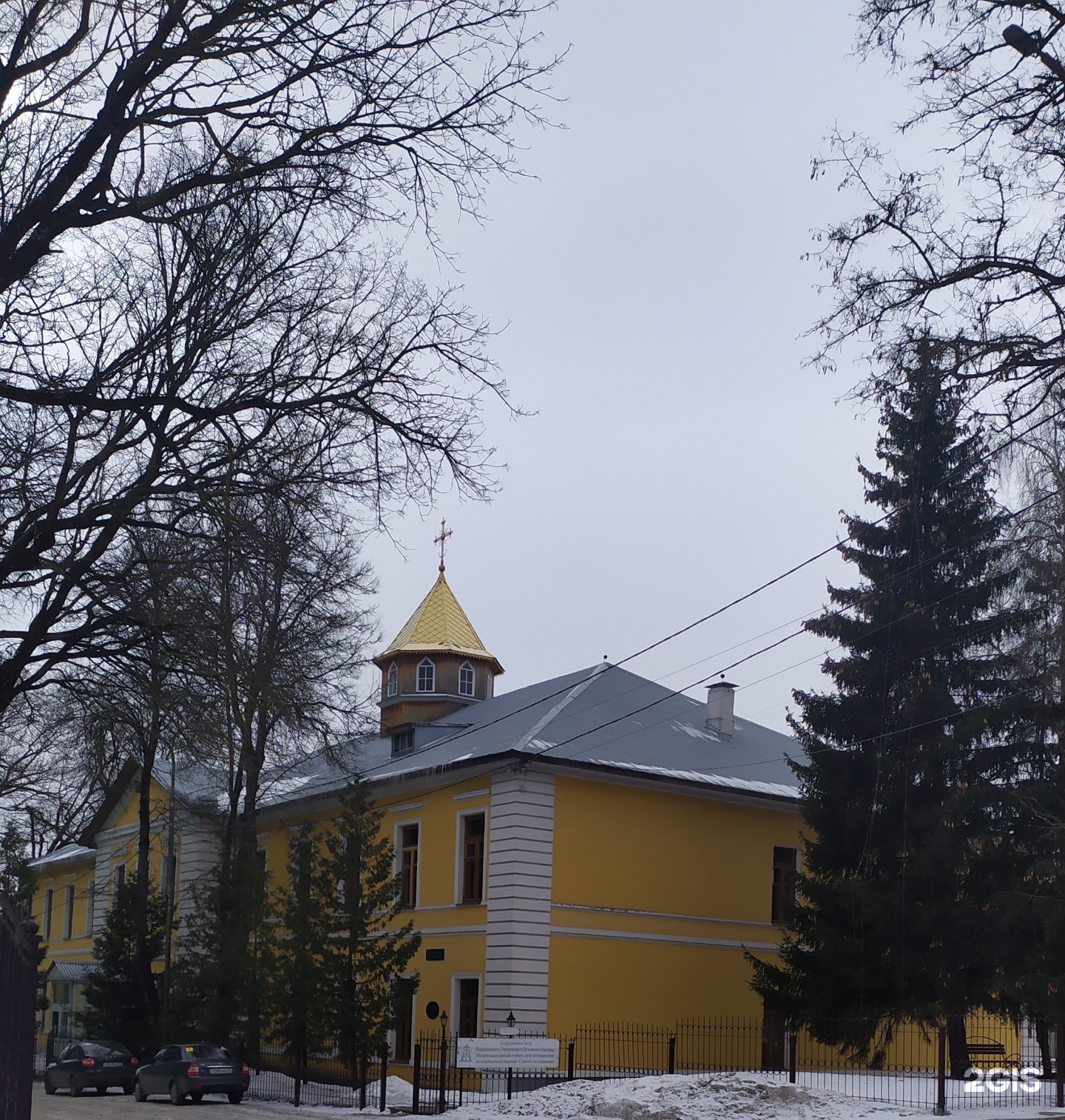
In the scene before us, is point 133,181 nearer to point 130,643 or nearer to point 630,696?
point 130,643

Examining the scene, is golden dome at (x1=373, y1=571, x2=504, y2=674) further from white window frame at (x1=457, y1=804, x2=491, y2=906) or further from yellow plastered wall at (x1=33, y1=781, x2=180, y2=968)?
white window frame at (x1=457, y1=804, x2=491, y2=906)

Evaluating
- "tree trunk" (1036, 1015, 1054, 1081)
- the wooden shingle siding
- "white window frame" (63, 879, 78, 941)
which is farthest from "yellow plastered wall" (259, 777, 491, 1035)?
"white window frame" (63, 879, 78, 941)

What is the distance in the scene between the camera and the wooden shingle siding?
2909 centimetres

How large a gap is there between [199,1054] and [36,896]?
3756 cm

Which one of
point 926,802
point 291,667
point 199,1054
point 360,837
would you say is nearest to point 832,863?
point 926,802

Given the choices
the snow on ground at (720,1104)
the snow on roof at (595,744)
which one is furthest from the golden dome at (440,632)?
the snow on ground at (720,1104)

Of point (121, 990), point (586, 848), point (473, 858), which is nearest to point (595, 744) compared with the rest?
point (586, 848)

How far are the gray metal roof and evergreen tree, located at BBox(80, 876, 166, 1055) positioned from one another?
18.0 feet

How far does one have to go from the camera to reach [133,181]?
9.30 meters

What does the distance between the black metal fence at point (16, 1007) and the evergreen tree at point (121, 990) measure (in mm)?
35795

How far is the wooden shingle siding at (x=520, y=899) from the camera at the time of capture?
2909cm

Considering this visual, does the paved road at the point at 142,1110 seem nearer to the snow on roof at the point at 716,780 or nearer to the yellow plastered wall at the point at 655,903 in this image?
the yellow plastered wall at the point at 655,903

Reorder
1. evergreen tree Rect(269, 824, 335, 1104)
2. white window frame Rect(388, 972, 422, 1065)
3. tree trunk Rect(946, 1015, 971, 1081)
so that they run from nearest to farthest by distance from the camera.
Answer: evergreen tree Rect(269, 824, 335, 1104) → tree trunk Rect(946, 1015, 971, 1081) → white window frame Rect(388, 972, 422, 1065)

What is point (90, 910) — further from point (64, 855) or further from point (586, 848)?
point (586, 848)
